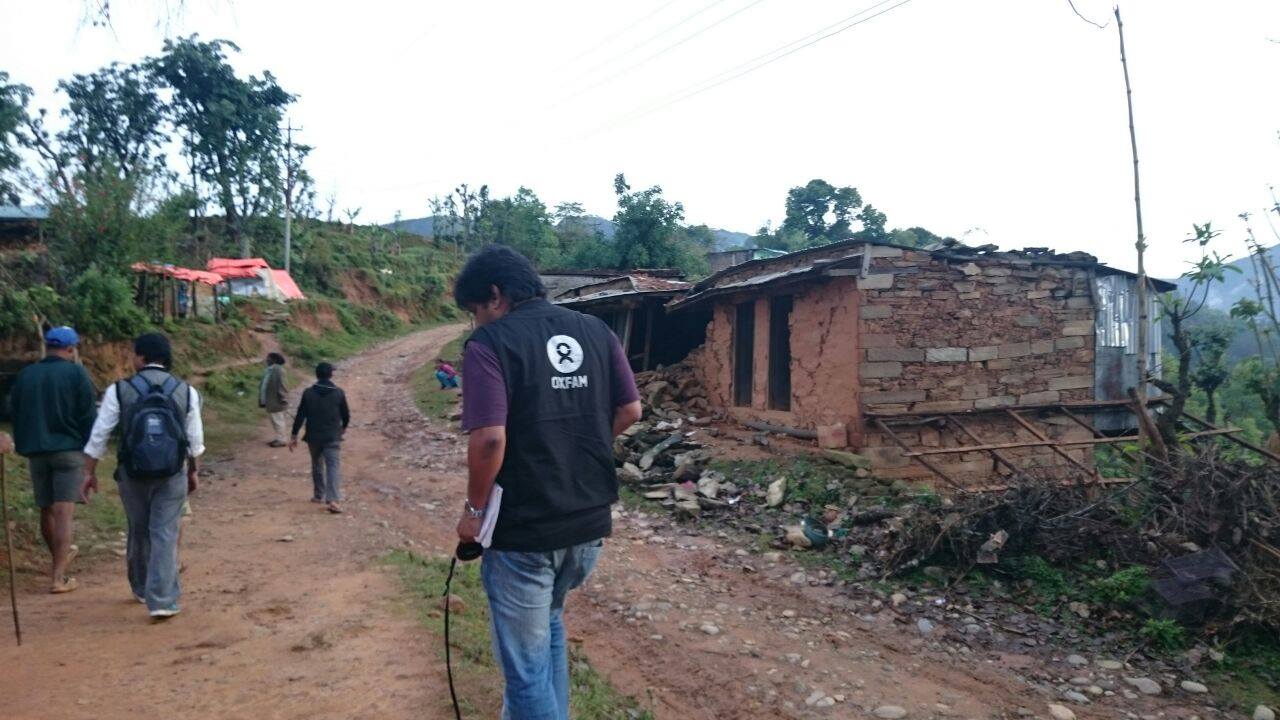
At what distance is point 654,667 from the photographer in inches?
191

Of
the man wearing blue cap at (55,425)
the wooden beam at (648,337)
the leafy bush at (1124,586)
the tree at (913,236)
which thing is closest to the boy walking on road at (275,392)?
the wooden beam at (648,337)

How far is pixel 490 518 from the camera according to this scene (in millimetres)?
2529

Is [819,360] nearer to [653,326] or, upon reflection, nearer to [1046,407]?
[1046,407]

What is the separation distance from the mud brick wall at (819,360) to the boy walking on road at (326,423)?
226 inches

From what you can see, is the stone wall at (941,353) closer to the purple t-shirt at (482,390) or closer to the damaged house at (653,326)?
the damaged house at (653,326)

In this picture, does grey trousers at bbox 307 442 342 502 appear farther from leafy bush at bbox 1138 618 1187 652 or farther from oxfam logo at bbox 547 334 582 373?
leafy bush at bbox 1138 618 1187 652

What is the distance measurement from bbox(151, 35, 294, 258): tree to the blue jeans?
108 ft

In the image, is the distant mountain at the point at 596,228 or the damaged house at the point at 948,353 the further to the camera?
the distant mountain at the point at 596,228

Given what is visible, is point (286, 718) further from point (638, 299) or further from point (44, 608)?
point (638, 299)

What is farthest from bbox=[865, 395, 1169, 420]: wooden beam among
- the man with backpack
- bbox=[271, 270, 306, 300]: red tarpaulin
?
bbox=[271, 270, 306, 300]: red tarpaulin

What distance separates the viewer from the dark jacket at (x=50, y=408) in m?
5.00

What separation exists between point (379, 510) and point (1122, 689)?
23.7 ft

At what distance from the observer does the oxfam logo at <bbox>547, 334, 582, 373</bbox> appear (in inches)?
106

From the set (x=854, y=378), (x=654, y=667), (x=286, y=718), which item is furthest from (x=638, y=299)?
(x=286, y=718)
